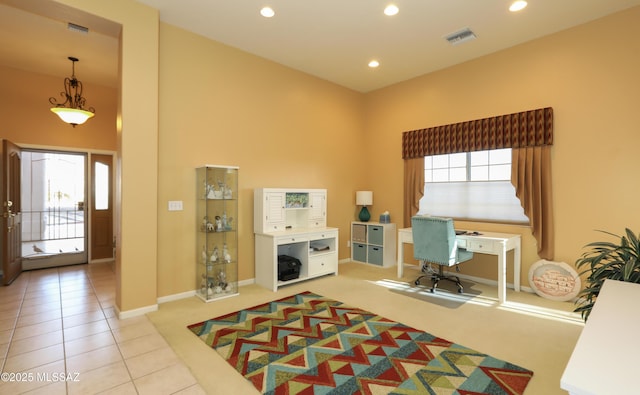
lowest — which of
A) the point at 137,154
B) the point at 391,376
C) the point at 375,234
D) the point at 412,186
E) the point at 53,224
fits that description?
the point at 391,376

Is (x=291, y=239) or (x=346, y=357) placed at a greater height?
(x=291, y=239)

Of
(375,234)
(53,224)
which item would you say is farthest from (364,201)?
(53,224)

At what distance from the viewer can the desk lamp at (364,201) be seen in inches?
221

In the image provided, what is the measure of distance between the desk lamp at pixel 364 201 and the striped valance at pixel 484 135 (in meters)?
0.95

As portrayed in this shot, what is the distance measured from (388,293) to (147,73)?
3.86 metres

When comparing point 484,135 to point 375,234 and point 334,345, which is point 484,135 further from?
point 334,345

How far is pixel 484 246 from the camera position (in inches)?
148

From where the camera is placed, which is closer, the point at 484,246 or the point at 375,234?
the point at 484,246

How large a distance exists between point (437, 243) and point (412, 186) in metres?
1.59

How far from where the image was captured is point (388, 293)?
13.0 ft

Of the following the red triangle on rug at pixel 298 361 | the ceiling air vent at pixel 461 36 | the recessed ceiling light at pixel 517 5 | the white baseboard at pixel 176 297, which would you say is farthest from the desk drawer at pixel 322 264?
the recessed ceiling light at pixel 517 5

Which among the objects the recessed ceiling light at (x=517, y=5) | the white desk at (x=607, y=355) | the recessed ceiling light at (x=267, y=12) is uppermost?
the recessed ceiling light at (x=267, y=12)

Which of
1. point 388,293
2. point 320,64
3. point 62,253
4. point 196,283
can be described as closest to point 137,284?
point 196,283

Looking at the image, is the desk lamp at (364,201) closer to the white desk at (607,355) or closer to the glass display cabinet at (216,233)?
the glass display cabinet at (216,233)
